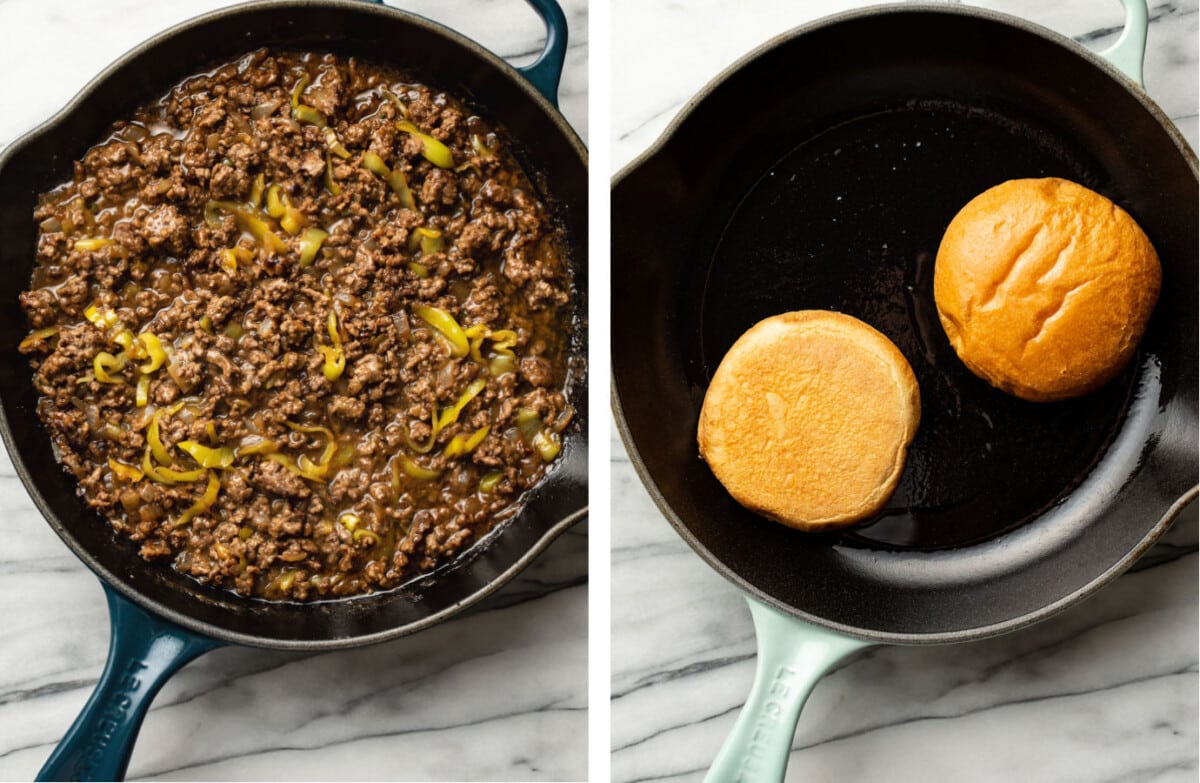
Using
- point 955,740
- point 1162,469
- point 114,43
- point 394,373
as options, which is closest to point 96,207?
point 114,43

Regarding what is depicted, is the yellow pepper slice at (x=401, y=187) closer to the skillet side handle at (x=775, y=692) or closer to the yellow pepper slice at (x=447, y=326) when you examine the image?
the yellow pepper slice at (x=447, y=326)

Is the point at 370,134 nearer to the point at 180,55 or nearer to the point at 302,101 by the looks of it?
the point at 302,101

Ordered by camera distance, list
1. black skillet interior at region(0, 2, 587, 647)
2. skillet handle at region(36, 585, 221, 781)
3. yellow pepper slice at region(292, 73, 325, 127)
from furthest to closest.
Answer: yellow pepper slice at region(292, 73, 325, 127)
black skillet interior at region(0, 2, 587, 647)
skillet handle at region(36, 585, 221, 781)

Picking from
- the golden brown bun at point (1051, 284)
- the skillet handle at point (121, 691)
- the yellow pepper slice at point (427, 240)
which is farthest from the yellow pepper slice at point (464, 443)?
the golden brown bun at point (1051, 284)

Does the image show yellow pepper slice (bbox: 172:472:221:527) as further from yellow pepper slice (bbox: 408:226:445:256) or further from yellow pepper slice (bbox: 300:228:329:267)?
yellow pepper slice (bbox: 408:226:445:256)

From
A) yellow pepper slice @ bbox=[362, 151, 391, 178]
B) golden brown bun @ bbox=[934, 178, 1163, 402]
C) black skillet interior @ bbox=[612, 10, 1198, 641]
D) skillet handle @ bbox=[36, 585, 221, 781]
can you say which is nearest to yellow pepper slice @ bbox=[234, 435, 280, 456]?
skillet handle @ bbox=[36, 585, 221, 781]

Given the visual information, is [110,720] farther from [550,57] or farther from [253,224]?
[550,57]

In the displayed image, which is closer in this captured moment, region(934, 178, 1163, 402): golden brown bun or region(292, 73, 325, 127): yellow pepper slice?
region(934, 178, 1163, 402): golden brown bun
